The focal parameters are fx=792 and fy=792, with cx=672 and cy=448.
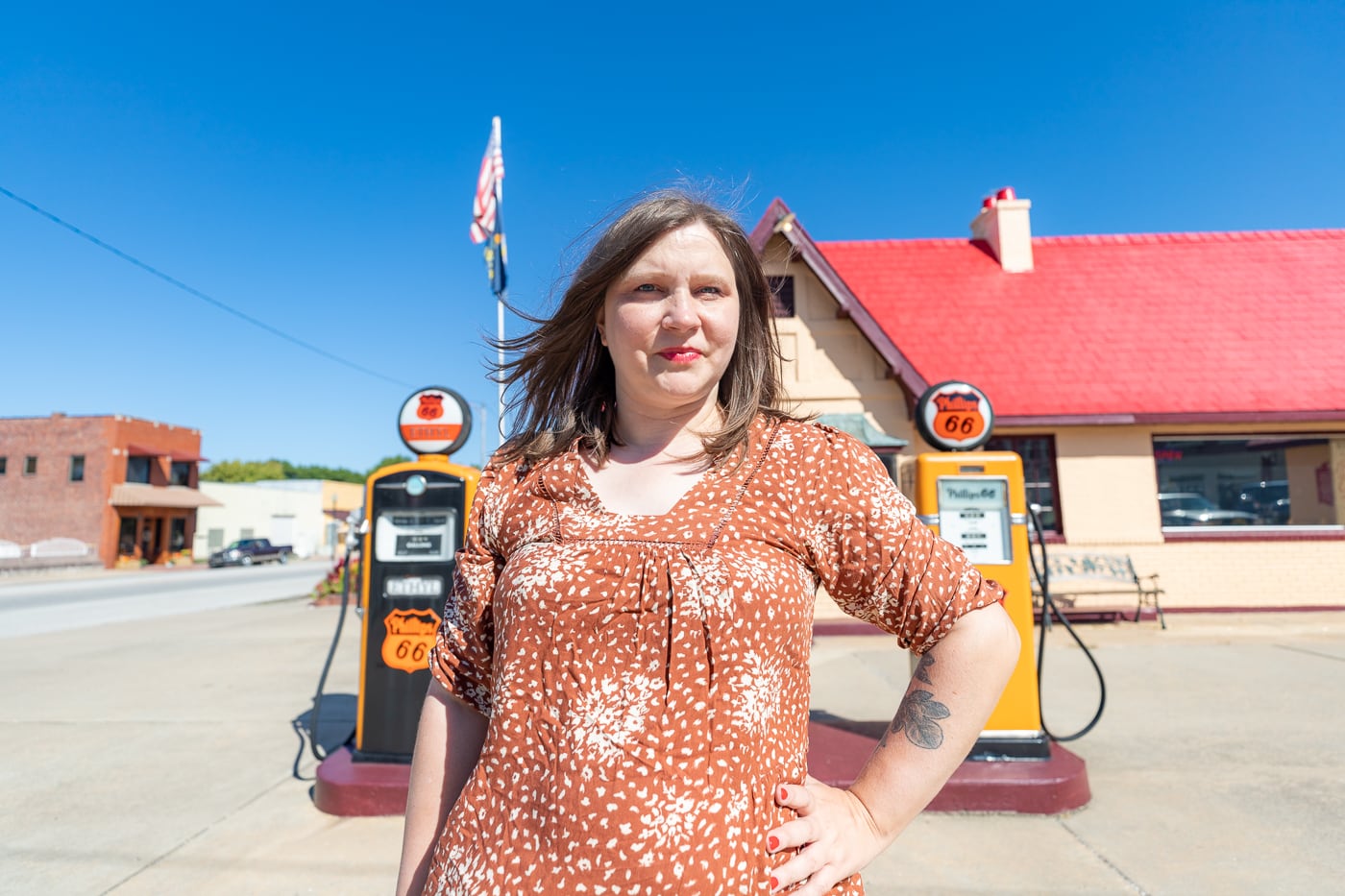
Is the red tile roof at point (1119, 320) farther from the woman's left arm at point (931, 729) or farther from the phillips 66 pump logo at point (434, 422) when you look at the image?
the woman's left arm at point (931, 729)

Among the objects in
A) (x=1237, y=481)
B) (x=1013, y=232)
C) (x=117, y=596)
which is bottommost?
(x=117, y=596)

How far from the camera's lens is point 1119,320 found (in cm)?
1152

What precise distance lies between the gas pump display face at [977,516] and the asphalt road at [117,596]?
13620 mm

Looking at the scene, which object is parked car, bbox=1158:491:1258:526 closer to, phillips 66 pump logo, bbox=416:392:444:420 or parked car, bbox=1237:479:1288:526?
parked car, bbox=1237:479:1288:526

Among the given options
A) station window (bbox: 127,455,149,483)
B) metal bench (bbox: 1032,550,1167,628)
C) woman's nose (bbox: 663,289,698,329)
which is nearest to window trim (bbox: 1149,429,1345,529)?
metal bench (bbox: 1032,550,1167,628)

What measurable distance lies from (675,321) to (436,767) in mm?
948

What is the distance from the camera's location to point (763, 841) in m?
1.22

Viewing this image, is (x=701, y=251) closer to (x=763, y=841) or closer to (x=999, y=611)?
(x=999, y=611)

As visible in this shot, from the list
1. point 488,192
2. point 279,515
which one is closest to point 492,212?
point 488,192

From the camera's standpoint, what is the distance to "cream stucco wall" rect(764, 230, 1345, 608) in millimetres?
10461

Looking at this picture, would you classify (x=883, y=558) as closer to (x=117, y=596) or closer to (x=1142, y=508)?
(x=1142, y=508)

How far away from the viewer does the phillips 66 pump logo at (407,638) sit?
14.4 feet

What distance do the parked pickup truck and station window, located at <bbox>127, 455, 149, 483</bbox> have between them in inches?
194

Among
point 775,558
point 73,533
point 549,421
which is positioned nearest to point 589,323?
point 549,421
